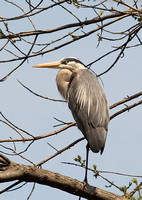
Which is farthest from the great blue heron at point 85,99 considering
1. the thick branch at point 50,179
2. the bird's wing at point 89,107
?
the thick branch at point 50,179

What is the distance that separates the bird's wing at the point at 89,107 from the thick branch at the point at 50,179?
0.62 metres

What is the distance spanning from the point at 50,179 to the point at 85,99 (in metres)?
1.71

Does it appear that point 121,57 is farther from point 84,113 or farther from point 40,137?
point 40,137

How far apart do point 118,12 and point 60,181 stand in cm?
170

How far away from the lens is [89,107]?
4566 millimetres

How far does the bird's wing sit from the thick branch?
2.04 feet

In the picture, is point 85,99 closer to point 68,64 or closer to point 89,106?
point 89,106

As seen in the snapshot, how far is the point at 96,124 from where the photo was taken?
4270 millimetres

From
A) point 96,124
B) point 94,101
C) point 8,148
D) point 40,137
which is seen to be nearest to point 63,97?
point 94,101

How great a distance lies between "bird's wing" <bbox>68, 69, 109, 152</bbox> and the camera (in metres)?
4.10

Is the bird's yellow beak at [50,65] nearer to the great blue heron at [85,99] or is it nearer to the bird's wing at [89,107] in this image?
the great blue heron at [85,99]

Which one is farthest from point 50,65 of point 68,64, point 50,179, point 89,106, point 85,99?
point 50,179

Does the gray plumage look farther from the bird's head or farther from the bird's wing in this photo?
the bird's head

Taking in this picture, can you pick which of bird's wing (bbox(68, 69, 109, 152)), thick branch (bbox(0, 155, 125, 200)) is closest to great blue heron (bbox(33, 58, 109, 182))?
bird's wing (bbox(68, 69, 109, 152))
